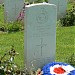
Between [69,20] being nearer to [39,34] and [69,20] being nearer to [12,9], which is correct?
[12,9]

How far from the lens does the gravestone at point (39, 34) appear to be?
20.0ft

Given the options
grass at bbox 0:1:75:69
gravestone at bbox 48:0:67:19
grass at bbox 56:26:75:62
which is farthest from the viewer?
gravestone at bbox 48:0:67:19

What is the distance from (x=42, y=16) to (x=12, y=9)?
577 cm

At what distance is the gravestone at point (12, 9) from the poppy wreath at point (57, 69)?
222 inches

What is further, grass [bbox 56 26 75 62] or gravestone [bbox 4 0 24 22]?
gravestone [bbox 4 0 24 22]

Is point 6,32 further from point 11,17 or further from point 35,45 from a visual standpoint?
point 35,45

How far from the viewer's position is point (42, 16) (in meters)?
6.19

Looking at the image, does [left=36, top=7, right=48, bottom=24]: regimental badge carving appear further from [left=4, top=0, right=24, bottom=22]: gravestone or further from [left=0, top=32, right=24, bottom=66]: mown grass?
[left=4, top=0, right=24, bottom=22]: gravestone

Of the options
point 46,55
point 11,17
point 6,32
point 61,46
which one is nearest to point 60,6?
point 11,17

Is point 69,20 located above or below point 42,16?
below

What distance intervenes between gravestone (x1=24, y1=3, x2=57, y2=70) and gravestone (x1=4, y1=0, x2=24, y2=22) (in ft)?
17.5

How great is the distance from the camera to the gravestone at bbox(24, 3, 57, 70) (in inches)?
240

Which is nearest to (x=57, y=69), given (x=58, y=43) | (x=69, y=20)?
(x=58, y=43)

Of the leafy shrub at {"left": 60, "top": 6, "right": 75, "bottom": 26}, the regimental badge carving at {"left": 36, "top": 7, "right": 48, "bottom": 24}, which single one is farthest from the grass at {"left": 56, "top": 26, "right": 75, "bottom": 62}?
the regimental badge carving at {"left": 36, "top": 7, "right": 48, "bottom": 24}
